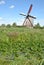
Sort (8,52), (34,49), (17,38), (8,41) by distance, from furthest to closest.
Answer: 1. (17,38)
2. (8,41)
3. (34,49)
4. (8,52)

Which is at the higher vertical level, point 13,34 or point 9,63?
point 13,34

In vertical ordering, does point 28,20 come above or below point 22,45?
above

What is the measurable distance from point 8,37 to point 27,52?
205 inches

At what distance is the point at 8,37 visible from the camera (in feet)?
79.9

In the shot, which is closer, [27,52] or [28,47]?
[27,52]

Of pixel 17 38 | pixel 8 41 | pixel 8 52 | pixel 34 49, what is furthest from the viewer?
pixel 17 38

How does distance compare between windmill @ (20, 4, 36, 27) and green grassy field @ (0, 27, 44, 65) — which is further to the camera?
windmill @ (20, 4, 36, 27)

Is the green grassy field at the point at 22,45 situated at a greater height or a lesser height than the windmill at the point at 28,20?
lesser

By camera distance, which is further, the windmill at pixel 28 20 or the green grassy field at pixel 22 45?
the windmill at pixel 28 20

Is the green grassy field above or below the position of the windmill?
below

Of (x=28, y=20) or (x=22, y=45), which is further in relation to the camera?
(x=28, y=20)

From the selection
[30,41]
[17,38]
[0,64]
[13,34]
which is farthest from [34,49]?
[0,64]

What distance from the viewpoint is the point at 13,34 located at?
2583cm

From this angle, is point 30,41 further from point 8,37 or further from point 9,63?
point 9,63
